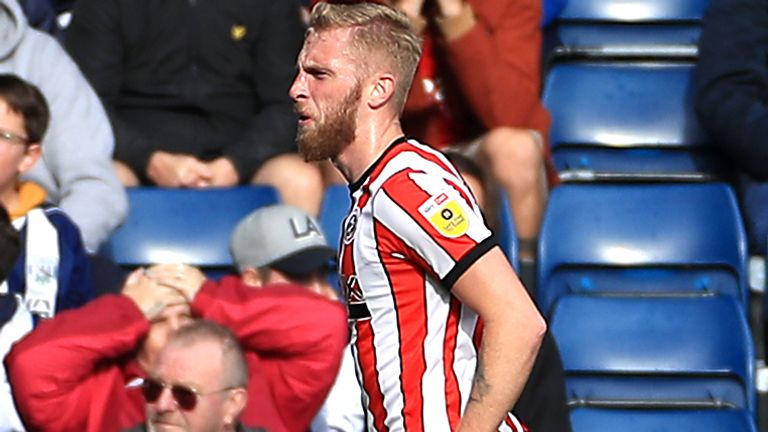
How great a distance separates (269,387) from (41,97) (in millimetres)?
1255

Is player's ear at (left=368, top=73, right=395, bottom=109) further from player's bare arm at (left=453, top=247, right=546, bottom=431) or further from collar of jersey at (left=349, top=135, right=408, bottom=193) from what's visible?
player's bare arm at (left=453, top=247, right=546, bottom=431)

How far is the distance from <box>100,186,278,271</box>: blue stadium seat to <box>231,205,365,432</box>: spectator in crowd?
487 mm

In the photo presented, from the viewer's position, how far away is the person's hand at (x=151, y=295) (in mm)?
4660

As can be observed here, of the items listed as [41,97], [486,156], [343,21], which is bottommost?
[486,156]

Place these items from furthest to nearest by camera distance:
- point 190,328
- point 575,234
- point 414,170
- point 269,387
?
point 575,234 → point 269,387 → point 190,328 → point 414,170

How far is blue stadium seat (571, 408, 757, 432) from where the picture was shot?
5.05 meters

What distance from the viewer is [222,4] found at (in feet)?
21.0

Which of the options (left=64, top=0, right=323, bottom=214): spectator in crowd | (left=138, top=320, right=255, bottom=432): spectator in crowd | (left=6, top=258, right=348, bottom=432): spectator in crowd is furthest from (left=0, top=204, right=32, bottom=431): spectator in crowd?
(left=64, top=0, right=323, bottom=214): spectator in crowd

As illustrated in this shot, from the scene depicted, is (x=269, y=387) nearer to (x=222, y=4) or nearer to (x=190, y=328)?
(x=190, y=328)

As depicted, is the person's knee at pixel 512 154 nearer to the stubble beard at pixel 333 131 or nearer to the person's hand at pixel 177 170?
the person's hand at pixel 177 170

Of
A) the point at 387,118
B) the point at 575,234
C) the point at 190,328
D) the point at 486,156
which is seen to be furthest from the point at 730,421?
the point at 387,118

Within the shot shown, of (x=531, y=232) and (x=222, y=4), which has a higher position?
(x=222, y=4)

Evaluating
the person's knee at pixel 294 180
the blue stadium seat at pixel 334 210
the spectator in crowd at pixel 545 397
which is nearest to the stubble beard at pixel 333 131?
the spectator in crowd at pixel 545 397

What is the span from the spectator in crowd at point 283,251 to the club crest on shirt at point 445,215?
210 centimetres
